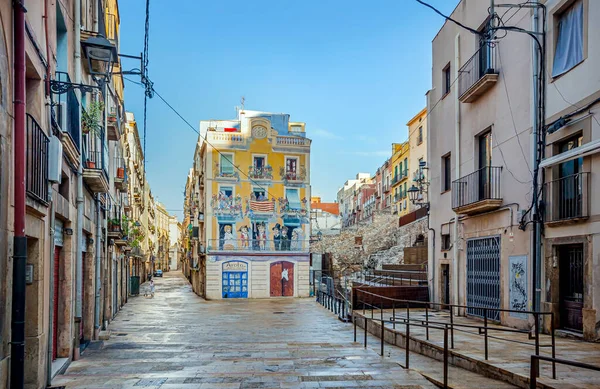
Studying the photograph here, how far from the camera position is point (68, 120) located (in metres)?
9.49

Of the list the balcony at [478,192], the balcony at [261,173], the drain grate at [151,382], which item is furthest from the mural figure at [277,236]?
the drain grate at [151,382]

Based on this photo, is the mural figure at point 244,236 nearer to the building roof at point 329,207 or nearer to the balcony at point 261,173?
the balcony at point 261,173

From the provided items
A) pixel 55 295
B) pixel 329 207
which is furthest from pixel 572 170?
pixel 329 207

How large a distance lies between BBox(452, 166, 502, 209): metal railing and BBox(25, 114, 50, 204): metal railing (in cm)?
1083

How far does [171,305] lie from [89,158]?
16.8 m

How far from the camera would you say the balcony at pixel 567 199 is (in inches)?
406

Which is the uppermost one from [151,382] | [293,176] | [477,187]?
[293,176]

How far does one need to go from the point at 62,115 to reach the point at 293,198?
26.7m

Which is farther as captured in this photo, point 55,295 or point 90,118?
point 90,118

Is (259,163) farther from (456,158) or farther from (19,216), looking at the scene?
(19,216)

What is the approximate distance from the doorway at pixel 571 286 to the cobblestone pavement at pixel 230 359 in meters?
4.32

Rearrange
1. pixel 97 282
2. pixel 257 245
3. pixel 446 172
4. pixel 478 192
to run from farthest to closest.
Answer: pixel 257 245 → pixel 446 172 → pixel 478 192 → pixel 97 282

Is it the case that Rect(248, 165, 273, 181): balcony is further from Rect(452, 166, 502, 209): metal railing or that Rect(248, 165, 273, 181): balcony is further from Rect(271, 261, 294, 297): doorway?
Rect(452, 166, 502, 209): metal railing


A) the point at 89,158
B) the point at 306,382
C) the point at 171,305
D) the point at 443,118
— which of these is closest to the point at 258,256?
the point at 171,305
